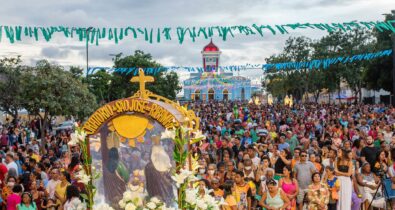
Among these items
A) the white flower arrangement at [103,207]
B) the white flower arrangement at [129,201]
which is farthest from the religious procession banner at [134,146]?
the white flower arrangement at [129,201]

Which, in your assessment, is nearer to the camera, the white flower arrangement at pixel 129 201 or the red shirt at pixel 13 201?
the white flower arrangement at pixel 129 201

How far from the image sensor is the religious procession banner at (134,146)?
7.45m

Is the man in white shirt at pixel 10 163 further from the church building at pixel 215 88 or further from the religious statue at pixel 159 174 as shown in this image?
the church building at pixel 215 88

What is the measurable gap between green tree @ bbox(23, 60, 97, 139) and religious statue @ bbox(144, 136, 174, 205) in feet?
59.4

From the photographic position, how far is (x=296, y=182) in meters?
11.3

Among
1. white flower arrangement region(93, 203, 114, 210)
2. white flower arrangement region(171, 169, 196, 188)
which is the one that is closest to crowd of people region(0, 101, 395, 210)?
white flower arrangement region(93, 203, 114, 210)

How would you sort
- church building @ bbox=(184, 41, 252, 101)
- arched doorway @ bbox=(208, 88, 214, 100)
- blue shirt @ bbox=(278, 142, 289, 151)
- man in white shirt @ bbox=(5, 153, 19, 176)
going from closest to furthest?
man in white shirt @ bbox=(5, 153, 19, 176), blue shirt @ bbox=(278, 142, 289, 151), church building @ bbox=(184, 41, 252, 101), arched doorway @ bbox=(208, 88, 214, 100)

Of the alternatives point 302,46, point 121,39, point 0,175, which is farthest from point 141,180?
point 302,46

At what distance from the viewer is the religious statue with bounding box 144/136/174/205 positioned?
7.51 metres

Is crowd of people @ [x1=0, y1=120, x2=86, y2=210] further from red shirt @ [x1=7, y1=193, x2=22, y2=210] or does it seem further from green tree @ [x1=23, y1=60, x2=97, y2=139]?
green tree @ [x1=23, y1=60, x2=97, y2=139]

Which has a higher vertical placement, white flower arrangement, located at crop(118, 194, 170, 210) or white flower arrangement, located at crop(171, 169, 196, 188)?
white flower arrangement, located at crop(171, 169, 196, 188)

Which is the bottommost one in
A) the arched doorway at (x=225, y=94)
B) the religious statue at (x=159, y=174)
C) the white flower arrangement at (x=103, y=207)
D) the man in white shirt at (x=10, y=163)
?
the man in white shirt at (x=10, y=163)

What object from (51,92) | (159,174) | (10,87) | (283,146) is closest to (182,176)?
(159,174)

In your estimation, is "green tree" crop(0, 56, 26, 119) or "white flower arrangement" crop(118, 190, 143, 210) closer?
"white flower arrangement" crop(118, 190, 143, 210)
